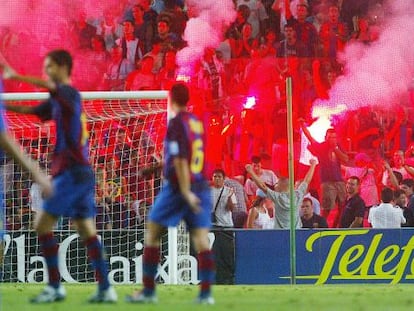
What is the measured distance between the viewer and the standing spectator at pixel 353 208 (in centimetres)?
1630

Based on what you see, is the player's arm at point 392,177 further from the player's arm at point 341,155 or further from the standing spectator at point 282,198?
the standing spectator at point 282,198

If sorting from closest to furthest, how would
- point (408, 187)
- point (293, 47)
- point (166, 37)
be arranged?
point (408, 187), point (293, 47), point (166, 37)

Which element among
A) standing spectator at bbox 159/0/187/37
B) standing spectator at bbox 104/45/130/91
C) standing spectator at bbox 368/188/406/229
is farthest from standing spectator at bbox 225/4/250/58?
standing spectator at bbox 368/188/406/229

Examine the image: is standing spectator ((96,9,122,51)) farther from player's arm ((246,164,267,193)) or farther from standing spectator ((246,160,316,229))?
standing spectator ((246,160,316,229))

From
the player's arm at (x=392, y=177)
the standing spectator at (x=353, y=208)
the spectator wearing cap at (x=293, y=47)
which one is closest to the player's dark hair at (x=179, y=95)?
the standing spectator at (x=353, y=208)

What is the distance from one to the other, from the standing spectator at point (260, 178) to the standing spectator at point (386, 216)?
148cm

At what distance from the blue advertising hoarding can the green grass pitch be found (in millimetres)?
3004

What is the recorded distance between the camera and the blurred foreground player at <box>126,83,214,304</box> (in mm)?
8586

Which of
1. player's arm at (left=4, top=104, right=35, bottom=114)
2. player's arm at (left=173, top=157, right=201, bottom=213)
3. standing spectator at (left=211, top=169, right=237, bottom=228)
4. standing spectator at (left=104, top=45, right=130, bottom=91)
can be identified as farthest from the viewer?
standing spectator at (left=104, top=45, right=130, bottom=91)

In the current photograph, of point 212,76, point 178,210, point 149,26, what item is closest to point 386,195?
point 212,76

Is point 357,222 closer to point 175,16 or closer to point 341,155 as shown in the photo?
point 341,155

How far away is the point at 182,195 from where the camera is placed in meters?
8.64

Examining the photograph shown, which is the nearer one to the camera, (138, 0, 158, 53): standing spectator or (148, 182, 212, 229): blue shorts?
(148, 182, 212, 229): blue shorts

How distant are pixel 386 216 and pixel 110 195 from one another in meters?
3.53
